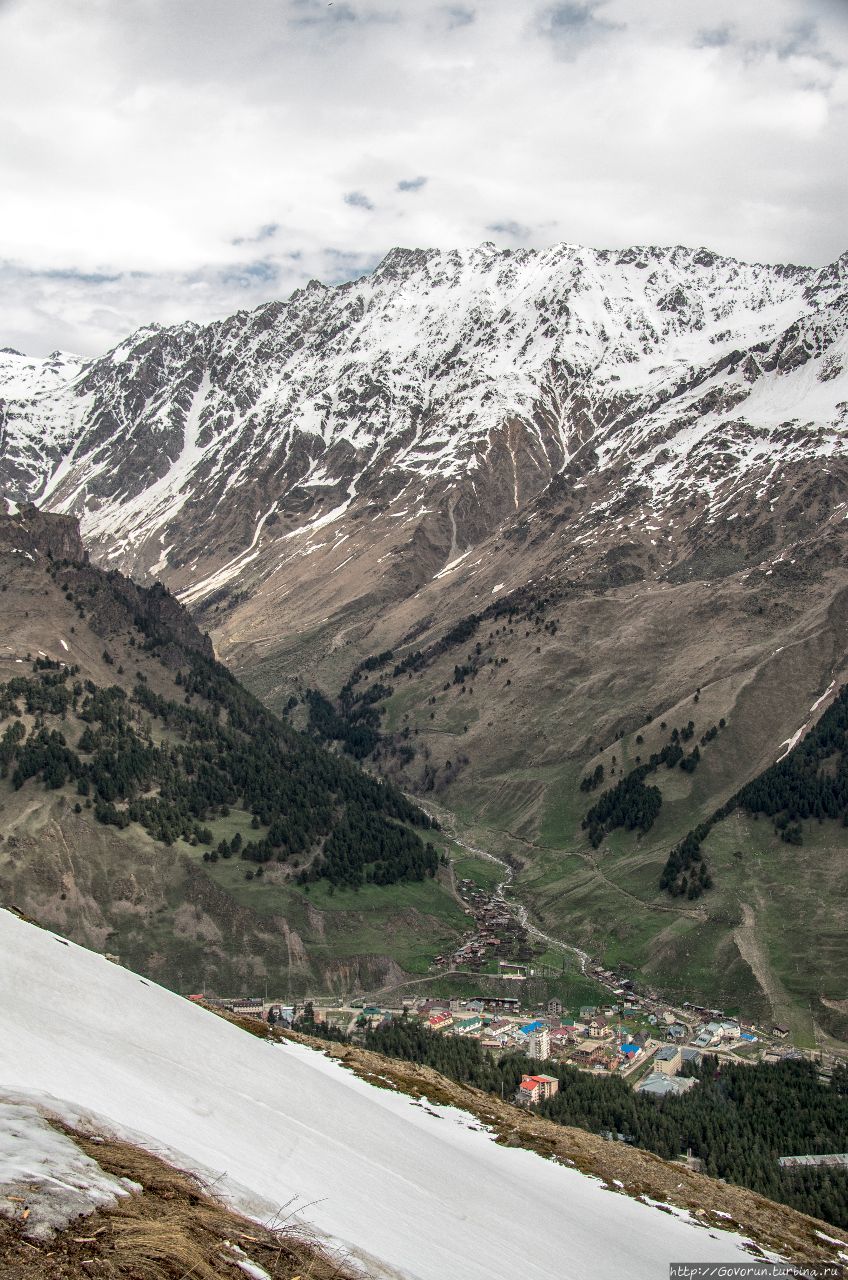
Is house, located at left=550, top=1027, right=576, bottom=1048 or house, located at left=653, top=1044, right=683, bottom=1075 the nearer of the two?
house, located at left=653, top=1044, right=683, bottom=1075

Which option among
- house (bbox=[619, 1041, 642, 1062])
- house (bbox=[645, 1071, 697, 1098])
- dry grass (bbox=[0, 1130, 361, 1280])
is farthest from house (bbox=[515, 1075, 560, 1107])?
dry grass (bbox=[0, 1130, 361, 1280])

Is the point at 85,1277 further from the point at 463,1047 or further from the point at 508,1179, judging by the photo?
the point at 463,1047

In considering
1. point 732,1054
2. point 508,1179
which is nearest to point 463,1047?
point 732,1054

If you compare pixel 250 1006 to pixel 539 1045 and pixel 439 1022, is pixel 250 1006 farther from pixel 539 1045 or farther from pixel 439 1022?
pixel 539 1045

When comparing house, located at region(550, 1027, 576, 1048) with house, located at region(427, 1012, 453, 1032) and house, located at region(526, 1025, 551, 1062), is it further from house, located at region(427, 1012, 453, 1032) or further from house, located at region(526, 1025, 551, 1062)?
house, located at region(427, 1012, 453, 1032)

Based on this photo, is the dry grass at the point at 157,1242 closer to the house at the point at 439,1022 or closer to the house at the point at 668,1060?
the house at the point at 439,1022

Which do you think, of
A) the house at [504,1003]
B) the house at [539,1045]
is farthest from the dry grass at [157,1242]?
the house at [504,1003]
